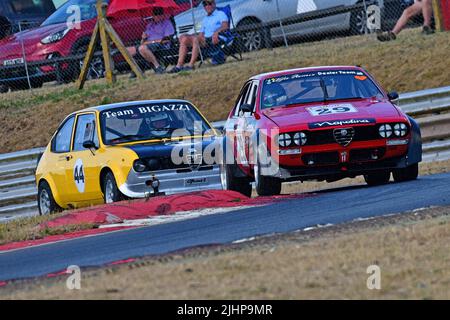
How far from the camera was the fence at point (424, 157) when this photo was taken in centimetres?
1800

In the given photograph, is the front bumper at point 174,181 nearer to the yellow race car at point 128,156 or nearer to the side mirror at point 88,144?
the yellow race car at point 128,156

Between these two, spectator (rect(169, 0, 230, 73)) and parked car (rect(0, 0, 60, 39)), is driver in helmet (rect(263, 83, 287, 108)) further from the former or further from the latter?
parked car (rect(0, 0, 60, 39))

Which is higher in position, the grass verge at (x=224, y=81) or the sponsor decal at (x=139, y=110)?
the sponsor decal at (x=139, y=110)

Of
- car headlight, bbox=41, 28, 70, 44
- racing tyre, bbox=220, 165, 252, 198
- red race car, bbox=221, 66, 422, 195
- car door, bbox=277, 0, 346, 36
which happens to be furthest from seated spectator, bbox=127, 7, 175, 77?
red race car, bbox=221, 66, 422, 195

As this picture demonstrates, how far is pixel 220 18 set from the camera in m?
24.2

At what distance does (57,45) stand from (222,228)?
622 inches

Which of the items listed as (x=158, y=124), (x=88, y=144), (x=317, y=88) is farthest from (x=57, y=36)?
(x=317, y=88)

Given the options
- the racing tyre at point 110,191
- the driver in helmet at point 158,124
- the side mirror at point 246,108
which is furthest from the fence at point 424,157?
the side mirror at point 246,108

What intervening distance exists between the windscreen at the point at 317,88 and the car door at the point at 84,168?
7.41 ft

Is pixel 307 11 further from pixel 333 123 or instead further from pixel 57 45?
pixel 333 123

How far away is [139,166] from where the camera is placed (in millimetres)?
15578
